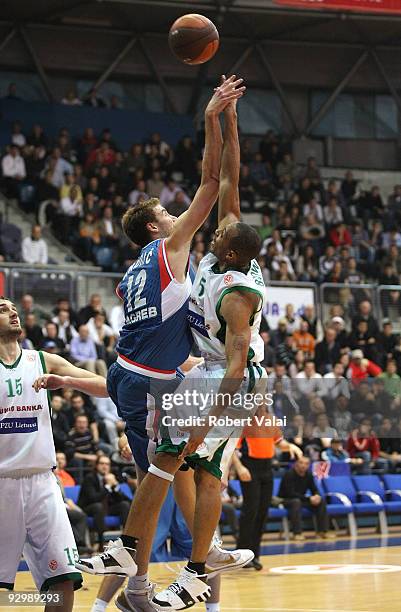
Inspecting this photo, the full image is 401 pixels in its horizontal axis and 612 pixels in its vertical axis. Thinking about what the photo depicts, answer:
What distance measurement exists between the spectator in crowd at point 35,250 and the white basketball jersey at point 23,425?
12.0m

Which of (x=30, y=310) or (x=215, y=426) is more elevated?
(x=30, y=310)

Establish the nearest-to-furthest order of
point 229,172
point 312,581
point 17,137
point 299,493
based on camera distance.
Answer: point 229,172, point 312,581, point 299,493, point 17,137

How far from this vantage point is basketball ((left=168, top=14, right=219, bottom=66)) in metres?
7.48

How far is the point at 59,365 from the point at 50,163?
15224mm

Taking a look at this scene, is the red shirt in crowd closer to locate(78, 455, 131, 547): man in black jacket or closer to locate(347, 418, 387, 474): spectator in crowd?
locate(347, 418, 387, 474): spectator in crowd

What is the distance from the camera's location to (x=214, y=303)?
275 inches

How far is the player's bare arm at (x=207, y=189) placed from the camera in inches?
275

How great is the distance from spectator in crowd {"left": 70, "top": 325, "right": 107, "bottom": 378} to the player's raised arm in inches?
385

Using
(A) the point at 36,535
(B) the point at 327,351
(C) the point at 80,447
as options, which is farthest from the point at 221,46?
(A) the point at 36,535

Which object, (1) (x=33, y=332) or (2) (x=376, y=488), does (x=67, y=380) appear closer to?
(1) (x=33, y=332)

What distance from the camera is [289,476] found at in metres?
16.6

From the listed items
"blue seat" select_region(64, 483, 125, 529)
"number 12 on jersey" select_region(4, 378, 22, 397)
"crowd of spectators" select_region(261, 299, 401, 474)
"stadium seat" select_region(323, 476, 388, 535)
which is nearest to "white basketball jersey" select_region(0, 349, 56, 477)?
"number 12 on jersey" select_region(4, 378, 22, 397)

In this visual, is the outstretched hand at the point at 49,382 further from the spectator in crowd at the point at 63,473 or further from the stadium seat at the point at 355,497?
the stadium seat at the point at 355,497

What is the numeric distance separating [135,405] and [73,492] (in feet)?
25.6
